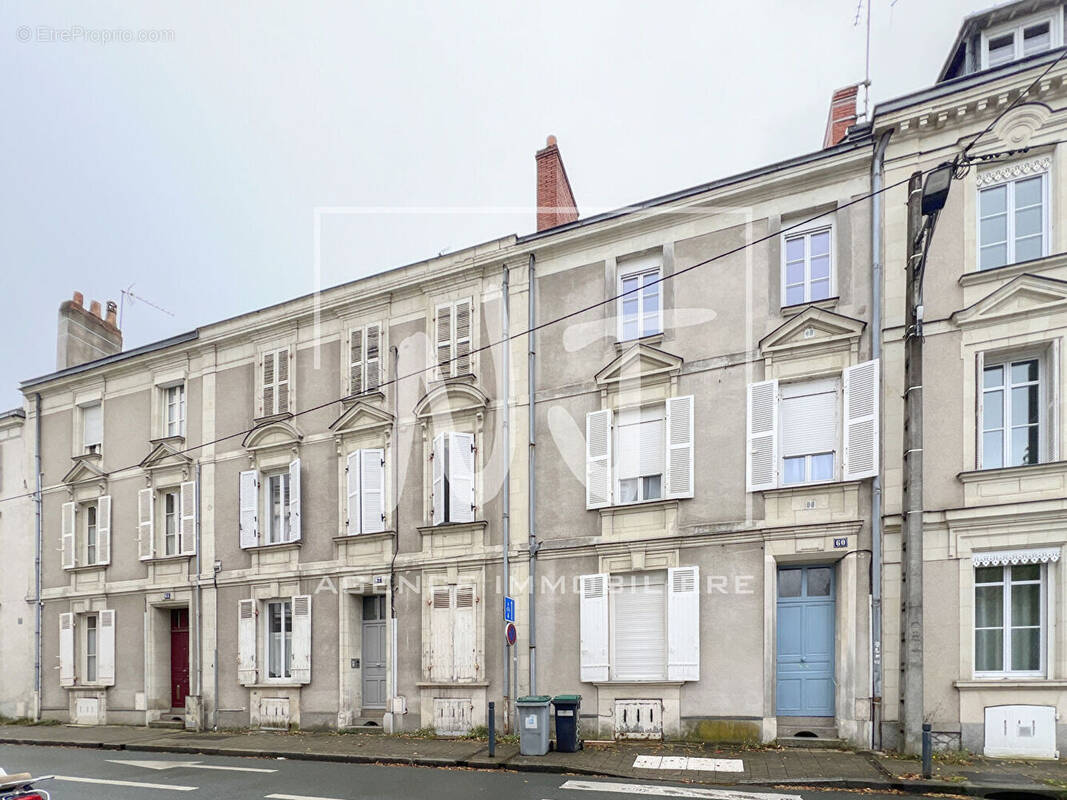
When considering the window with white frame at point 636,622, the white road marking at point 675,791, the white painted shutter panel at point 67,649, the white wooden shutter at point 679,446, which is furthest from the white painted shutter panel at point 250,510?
the white road marking at point 675,791

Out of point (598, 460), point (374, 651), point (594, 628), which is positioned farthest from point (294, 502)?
point (594, 628)

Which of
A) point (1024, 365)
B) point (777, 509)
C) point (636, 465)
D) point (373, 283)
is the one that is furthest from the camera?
point (373, 283)

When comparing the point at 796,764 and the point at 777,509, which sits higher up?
the point at 777,509

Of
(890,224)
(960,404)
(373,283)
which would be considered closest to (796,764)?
(960,404)

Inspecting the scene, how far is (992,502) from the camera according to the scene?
30.8ft

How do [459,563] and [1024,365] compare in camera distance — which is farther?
[459,563]

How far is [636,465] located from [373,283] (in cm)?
672

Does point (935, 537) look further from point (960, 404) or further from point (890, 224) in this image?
point (890, 224)

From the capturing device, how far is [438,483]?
1323 cm

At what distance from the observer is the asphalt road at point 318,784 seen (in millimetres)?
8367

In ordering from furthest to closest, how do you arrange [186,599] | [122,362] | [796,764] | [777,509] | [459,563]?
1. [122,362]
2. [186,599]
3. [459,563]
4. [777,509]
5. [796,764]

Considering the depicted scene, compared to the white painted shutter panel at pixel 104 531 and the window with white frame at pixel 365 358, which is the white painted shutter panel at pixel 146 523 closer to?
the white painted shutter panel at pixel 104 531

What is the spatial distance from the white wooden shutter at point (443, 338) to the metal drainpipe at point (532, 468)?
1.70 metres

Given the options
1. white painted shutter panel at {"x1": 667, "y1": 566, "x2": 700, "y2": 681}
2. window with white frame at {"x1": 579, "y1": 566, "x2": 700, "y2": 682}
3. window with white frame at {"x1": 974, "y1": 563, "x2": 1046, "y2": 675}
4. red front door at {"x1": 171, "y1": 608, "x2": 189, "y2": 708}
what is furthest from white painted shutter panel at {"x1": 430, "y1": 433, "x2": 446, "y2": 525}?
window with white frame at {"x1": 974, "y1": 563, "x2": 1046, "y2": 675}
